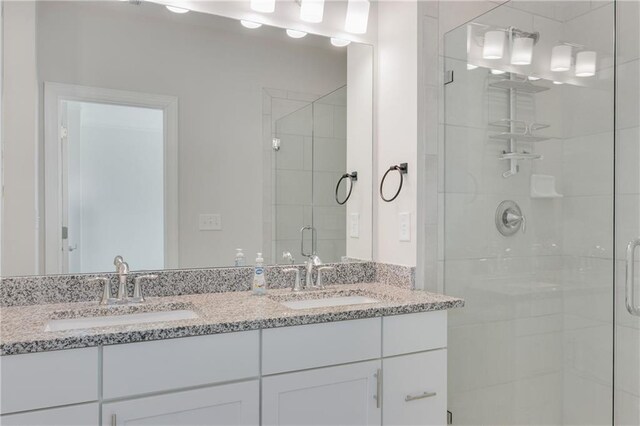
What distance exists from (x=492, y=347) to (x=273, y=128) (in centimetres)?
152

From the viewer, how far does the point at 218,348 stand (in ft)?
4.78

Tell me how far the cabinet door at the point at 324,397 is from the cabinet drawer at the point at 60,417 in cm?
52

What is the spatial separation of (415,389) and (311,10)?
5.82 ft

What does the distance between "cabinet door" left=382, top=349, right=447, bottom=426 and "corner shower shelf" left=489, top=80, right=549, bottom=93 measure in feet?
4.11

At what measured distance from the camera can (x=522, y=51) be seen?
2.15 m

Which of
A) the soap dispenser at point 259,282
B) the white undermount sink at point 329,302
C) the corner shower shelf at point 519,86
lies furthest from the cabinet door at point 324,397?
the corner shower shelf at point 519,86

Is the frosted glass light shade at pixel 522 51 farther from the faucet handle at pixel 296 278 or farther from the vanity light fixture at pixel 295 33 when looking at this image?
the faucet handle at pixel 296 278

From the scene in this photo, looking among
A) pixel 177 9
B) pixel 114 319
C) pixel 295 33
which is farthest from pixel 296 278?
pixel 177 9

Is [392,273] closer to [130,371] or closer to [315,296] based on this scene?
[315,296]

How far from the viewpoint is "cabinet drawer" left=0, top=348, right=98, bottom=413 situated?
1.22 meters

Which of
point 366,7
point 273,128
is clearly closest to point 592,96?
point 366,7

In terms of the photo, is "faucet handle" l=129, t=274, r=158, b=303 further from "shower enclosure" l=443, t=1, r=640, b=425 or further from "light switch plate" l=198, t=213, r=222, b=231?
"shower enclosure" l=443, t=1, r=640, b=425

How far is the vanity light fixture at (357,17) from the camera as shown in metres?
2.30

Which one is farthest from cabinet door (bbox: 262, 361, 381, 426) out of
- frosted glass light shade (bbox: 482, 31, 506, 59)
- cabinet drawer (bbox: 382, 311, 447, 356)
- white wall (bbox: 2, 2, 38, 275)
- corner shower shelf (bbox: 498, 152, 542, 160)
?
frosted glass light shade (bbox: 482, 31, 506, 59)
